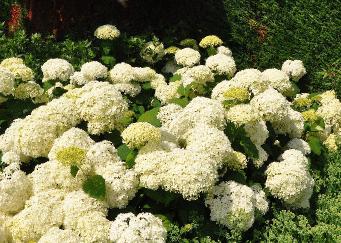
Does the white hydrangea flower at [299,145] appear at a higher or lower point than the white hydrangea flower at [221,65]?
lower

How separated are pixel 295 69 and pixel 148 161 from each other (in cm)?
351

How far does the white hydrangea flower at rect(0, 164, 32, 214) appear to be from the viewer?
3.88m

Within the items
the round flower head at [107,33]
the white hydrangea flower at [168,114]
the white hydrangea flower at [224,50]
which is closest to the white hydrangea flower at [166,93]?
the white hydrangea flower at [168,114]

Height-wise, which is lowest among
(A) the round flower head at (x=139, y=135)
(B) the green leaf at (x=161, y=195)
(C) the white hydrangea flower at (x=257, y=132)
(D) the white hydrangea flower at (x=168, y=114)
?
(C) the white hydrangea flower at (x=257, y=132)

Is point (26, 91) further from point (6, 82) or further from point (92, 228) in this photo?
point (92, 228)

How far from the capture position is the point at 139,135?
13.0ft

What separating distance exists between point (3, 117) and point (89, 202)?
5.40 ft

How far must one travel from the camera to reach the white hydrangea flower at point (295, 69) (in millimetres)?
6812

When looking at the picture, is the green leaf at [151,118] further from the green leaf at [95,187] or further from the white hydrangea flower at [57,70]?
the white hydrangea flower at [57,70]

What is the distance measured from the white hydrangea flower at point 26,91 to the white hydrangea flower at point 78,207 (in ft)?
4.99

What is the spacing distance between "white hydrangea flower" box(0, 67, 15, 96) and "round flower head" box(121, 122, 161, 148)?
135cm

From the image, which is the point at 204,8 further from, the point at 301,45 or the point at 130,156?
the point at 130,156

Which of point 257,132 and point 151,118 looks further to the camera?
point 151,118

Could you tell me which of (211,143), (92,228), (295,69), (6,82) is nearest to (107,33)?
(6,82)
